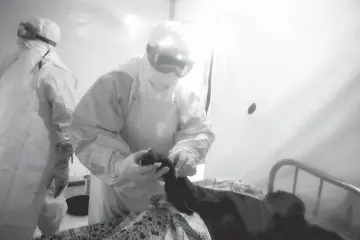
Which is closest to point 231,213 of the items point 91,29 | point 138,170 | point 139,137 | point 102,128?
point 138,170

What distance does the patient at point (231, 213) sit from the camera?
96 centimetres

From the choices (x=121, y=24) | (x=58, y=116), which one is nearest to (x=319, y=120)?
(x=58, y=116)

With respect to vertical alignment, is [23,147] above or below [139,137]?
below

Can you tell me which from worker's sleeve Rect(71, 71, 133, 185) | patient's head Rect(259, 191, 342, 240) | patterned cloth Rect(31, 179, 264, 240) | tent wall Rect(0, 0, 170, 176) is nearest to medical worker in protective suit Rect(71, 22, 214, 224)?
worker's sleeve Rect(71, 71, 133, 185)

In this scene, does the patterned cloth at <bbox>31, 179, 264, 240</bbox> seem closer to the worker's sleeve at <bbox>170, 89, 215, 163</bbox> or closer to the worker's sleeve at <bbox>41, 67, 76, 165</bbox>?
the worker's sleeve at <bbox>170, 89, 215, 163</bbox>

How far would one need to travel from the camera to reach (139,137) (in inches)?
45.9

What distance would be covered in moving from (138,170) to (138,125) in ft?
0.86

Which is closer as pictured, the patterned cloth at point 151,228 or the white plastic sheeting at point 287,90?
the patterned cloth at point 151,228

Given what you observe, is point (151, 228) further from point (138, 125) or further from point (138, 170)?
point (138, 125)

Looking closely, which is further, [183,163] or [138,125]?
[138,125]

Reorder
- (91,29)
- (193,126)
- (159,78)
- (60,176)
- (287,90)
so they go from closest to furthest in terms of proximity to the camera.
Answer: (159,78)
(193,126)
(60,176)
(287,90)
(91,29)

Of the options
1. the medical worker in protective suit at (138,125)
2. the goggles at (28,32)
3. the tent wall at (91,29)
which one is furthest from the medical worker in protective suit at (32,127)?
the tent wall at (91,29)

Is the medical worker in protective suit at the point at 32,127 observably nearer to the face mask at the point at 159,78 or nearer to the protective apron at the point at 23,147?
the protective apron at the point at 23,147

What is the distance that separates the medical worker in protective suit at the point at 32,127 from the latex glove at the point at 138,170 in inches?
29.1
